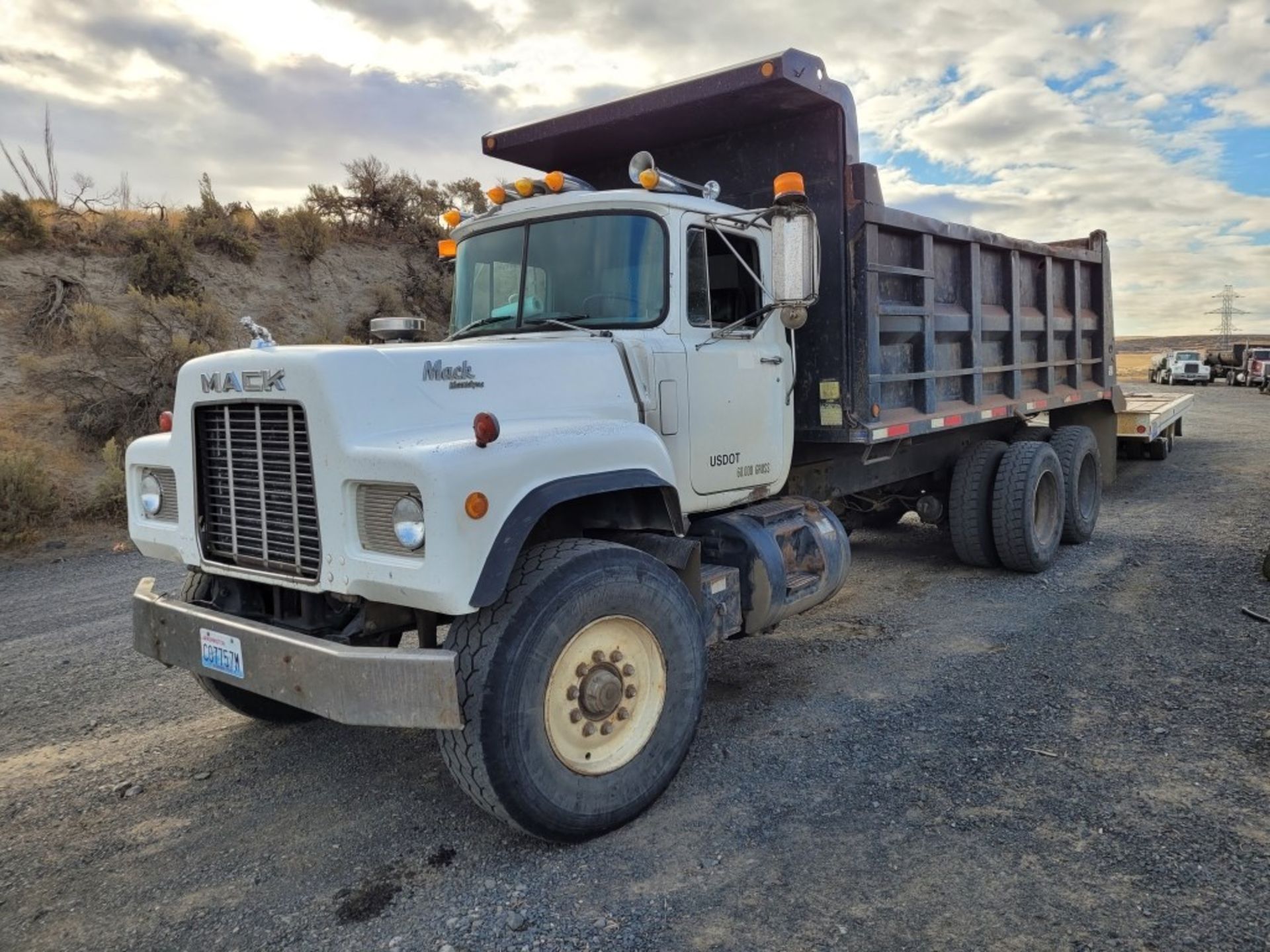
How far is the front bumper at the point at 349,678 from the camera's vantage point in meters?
2.94

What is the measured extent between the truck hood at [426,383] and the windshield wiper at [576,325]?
6cm

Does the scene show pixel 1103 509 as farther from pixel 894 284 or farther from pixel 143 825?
pixel 143 825

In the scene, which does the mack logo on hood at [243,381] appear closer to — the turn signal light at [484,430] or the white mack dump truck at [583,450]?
the white mack dump truck at [583,450]

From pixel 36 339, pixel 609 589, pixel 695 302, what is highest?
pixel 36 339

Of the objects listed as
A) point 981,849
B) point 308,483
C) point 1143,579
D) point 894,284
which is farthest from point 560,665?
point 1143,579

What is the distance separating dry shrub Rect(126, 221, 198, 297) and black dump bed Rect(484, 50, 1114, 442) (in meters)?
10.9

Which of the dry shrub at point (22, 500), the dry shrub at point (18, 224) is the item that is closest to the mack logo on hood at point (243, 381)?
the dry shrub at point (22, 500)

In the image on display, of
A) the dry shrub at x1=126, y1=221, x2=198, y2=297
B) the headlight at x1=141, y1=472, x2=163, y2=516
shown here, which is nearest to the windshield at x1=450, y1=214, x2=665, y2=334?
the headlight at x1=141, y1=472, x2=163, y2=516

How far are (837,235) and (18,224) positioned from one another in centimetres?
1459

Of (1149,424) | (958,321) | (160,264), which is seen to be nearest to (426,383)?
(958,321)

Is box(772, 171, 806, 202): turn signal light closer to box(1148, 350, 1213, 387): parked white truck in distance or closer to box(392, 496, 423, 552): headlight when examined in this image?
box(392, 496, 423, 552): headlight

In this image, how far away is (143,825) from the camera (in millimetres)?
3498

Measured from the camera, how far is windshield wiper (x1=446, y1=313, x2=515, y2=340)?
14.7 ft

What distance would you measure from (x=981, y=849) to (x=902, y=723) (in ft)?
3.71
